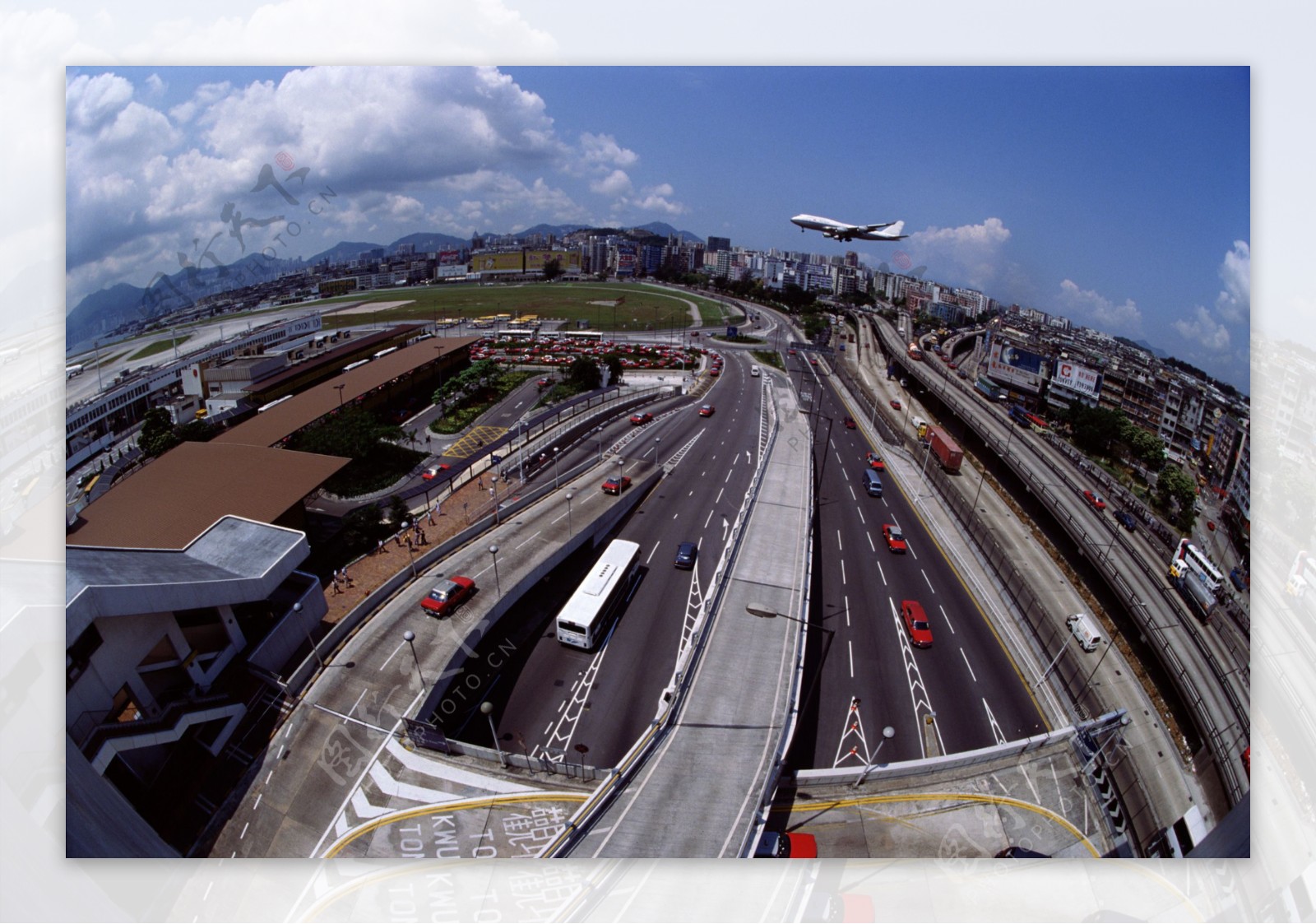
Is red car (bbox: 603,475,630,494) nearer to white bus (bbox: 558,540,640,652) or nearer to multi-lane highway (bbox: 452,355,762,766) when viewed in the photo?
multi-lane highway (bbox: 452,355,762,766)

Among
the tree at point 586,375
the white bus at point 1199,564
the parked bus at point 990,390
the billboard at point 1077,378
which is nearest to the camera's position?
the white bus at point 1199,564

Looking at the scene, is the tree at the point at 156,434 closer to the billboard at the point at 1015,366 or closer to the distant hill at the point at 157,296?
the distant hill at the point at 157,296

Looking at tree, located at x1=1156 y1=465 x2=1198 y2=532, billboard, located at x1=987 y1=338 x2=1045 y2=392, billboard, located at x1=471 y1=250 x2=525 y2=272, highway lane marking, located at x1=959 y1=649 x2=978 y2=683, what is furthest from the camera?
billboard, located at x1=471 y1=250 x2=525 y2=272

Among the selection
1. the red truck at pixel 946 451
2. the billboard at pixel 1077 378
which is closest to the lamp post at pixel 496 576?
the red truck at pixel 946 451

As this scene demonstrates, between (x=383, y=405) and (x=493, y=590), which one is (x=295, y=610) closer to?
(x=493, y=590)

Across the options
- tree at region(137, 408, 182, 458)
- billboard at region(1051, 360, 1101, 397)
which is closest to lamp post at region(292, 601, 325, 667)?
tree at region(137, 408, 182, 458)
